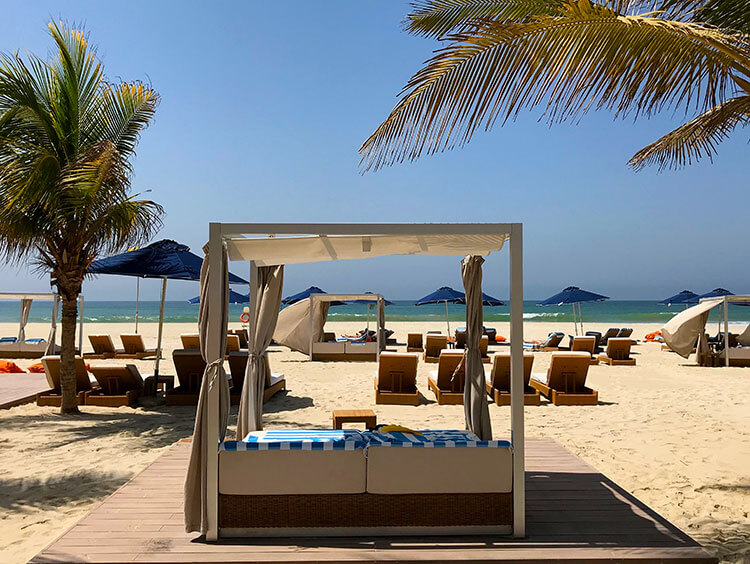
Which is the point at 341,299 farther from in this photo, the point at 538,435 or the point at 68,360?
the point at 538,435

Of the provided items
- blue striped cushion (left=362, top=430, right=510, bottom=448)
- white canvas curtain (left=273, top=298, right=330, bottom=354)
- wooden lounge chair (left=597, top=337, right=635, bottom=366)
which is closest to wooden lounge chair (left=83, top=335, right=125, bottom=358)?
white canvas curtain (left=273, top=298, right=330, bottom=354)

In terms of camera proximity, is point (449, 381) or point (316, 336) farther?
point (316, 336)

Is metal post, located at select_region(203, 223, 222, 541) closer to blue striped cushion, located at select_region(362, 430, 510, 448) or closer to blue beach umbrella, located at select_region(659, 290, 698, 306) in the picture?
blue striped cushion, located at select_region(362, 430, 510, 448)

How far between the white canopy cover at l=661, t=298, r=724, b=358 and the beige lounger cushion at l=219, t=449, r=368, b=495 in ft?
44.9

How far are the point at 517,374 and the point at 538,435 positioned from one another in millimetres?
3740

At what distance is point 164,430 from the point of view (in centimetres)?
743

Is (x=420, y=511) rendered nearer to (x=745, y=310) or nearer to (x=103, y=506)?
(x=103, y=506)

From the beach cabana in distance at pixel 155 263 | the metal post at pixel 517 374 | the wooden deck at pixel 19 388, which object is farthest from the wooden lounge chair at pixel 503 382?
the wooden deck at pixel 19 388

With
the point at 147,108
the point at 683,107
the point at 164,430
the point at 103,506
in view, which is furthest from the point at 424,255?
the point at 147,108

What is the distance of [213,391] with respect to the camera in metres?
3.96

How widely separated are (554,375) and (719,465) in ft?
11.7

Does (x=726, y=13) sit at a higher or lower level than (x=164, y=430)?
higher

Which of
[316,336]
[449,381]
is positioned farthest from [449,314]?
[449,381]

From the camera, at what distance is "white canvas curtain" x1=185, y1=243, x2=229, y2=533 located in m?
3.83
